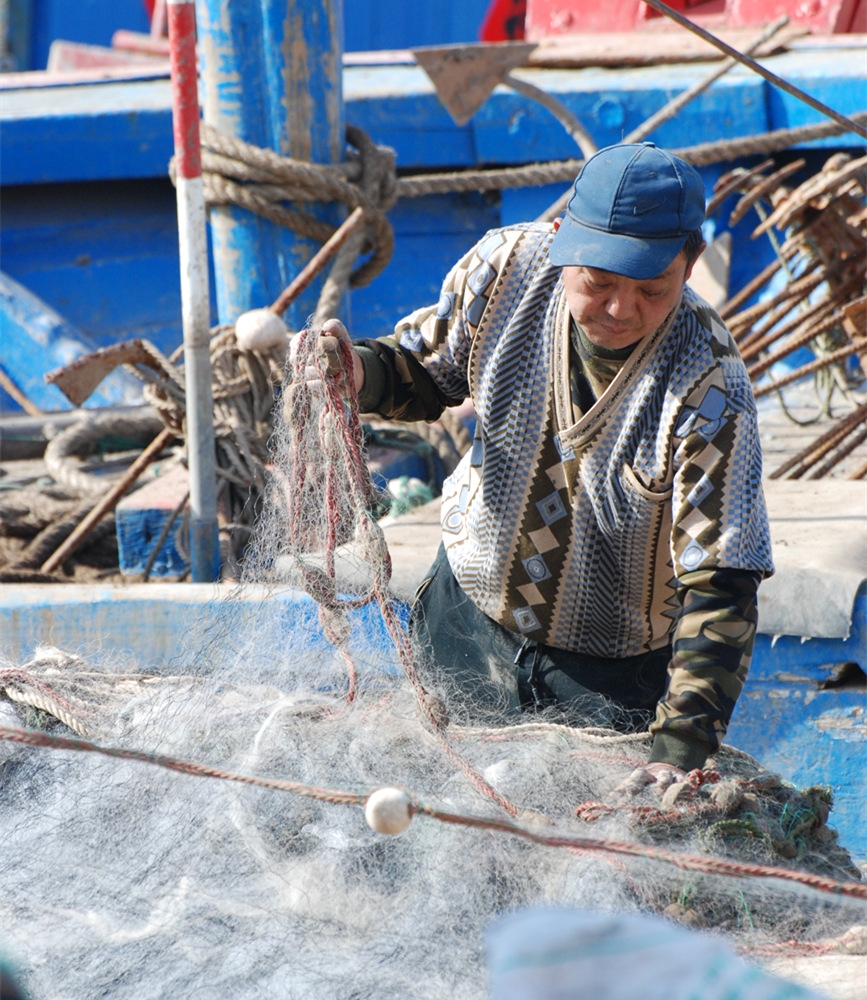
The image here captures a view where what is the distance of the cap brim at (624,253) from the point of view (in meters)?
1.83

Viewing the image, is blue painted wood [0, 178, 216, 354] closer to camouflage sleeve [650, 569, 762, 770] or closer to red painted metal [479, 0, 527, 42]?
camouflage sleeve [650, 569, 762, 770]

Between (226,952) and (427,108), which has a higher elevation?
(427,108)

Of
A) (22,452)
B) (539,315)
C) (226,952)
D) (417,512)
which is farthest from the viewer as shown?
(22,452)

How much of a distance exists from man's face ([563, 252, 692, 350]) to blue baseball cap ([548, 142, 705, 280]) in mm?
27

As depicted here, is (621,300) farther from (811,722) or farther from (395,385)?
(811,722)

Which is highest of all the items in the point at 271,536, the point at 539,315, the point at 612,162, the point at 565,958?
the point at 612,162

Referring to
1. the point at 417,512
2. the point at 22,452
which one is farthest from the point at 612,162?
the point at 22,452

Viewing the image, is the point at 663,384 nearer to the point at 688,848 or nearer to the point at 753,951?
the point at 688,848

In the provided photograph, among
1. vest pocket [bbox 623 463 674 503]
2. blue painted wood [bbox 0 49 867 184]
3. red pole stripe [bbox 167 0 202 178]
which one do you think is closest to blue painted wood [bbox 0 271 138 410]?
blue painted wood [bbox 0 49 867 184]

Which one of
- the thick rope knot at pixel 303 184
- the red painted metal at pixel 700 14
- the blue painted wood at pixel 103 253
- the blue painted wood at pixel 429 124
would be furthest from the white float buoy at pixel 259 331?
the red painted metal at pixel 700 14

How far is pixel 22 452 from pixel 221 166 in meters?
1.94

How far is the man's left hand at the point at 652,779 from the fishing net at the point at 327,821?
0.02m

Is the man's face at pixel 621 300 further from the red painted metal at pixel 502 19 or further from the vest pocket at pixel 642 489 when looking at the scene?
the red painted metal at pixel 502 19

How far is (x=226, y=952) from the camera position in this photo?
57.4 inches
